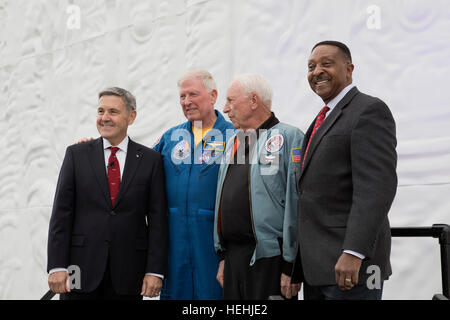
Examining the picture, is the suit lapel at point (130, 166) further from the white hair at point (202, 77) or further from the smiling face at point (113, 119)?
the white hair at point (202, 77)

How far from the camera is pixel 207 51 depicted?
4852 mm

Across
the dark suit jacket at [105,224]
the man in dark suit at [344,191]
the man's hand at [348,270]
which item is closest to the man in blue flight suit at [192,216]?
the dark suit jacket at [105,224]

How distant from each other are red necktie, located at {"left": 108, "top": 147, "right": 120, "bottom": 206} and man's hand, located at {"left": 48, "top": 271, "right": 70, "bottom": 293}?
422 millimetres

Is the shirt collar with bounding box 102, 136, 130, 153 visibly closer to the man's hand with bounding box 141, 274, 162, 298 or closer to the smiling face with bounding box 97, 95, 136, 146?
the smiling face with bounding box 97, 95, 136, 146

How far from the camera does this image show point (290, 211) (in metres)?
2.41

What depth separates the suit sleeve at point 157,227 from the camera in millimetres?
2693

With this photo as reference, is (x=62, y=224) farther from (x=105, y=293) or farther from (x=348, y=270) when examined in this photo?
(x=348, y=270)

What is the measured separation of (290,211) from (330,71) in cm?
64

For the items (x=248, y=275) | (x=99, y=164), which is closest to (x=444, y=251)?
(x=248, y=275)

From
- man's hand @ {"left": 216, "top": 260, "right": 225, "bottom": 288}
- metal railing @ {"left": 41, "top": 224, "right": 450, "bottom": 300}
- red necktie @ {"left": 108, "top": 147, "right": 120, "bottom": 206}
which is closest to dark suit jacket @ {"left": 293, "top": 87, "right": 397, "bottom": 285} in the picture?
metal railing @ {"left": 41, "top": 224, "right": 450, "bottom": 300}

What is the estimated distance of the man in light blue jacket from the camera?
2.44 meters

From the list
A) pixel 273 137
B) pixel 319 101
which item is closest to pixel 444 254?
pixel 273 137

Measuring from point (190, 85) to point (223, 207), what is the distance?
796 millimetres

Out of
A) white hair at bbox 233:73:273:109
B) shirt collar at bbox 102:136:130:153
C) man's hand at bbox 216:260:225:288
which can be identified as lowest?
man's hand at bbox 216:260:225:288
